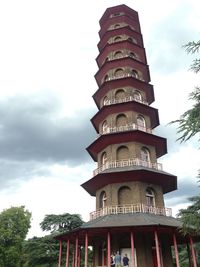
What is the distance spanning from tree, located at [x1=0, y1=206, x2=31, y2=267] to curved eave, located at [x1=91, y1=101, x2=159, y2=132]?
23.5 metres

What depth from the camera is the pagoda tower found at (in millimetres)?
18062

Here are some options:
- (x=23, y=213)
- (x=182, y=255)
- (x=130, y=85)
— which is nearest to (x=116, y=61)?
(x=130, y=85)

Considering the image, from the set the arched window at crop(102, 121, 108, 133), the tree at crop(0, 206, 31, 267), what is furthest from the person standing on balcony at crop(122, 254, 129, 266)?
the tree at crop(0, 206, 31, 267)

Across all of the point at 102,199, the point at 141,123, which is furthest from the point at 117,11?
the point at 102,199

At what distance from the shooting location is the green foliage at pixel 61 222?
36.2m

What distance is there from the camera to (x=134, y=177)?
66.7ft

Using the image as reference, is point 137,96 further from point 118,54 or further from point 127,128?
point 118,54

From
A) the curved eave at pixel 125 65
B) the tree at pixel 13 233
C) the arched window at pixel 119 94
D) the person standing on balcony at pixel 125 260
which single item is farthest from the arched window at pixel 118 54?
the tree at pixel 13 233

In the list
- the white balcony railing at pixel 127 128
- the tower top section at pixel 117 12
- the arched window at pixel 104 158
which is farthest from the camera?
the tower top section at pixel 117 12

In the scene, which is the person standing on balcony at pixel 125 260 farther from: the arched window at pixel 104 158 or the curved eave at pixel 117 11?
the curved eave at pixel 117 11

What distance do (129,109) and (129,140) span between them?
9.59ft

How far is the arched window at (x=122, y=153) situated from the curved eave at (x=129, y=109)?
3334 mm

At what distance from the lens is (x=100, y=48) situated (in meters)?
30.7

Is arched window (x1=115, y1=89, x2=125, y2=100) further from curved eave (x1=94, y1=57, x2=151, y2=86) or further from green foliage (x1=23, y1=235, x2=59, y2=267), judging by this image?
green foliage (x1=23, y1=235, x2=59, y2=267)
